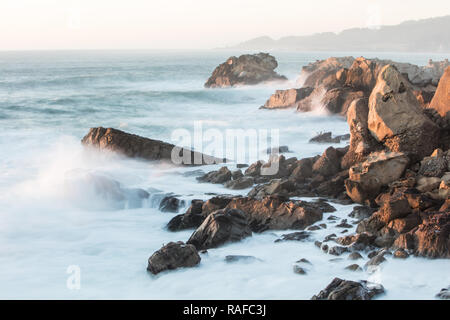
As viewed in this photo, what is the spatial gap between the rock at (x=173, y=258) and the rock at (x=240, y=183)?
4.56 meters

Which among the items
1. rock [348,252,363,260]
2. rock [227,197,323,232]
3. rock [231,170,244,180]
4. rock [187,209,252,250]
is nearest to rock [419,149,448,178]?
rock [227,197,323,232]

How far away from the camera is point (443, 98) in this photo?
1349cm

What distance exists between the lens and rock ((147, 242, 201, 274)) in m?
8.68

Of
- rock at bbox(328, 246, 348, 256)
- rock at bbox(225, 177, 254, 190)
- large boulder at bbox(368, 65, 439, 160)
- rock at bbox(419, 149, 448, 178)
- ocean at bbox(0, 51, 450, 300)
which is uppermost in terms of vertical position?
large boulder at bbox(368, 65, 439, 160)

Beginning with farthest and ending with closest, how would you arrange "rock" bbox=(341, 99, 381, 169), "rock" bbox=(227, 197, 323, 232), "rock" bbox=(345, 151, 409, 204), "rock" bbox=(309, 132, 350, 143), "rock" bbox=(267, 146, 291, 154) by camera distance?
"rock" bbox=(309, 132, 350, 143) < "rock" bbox=(267, 146, 291, 154) < "rock" bbox=(341, 99, 381, 169) < "rock" bbox=(345, 151, 409, 204) < "rock" bbox=(227, 197, 323, 232)

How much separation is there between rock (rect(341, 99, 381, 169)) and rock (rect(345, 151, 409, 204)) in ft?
4.21

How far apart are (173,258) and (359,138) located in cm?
642

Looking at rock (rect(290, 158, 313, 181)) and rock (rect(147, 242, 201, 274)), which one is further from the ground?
rock (rect(290, 158, 313, 181))

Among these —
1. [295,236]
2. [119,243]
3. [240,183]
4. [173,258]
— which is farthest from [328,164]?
[173,258]

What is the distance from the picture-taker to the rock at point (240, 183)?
1330 cm

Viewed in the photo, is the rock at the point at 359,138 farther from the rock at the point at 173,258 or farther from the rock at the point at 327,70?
the rock at the point at 327,70

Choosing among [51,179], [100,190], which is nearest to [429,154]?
[100,190]

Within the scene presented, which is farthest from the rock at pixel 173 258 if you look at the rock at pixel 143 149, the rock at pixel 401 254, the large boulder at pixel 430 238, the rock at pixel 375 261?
the rock at pixel 143 149

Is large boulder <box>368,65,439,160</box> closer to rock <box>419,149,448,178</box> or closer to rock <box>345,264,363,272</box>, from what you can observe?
rock <box>419,149,448,178</box>
